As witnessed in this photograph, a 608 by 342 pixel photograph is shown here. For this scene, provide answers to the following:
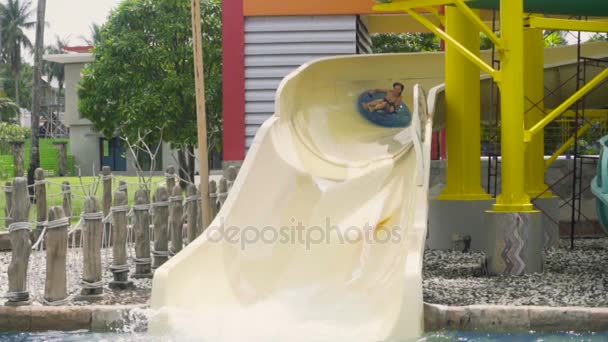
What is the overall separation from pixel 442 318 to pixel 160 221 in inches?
145

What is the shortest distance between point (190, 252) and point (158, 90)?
18181 mm

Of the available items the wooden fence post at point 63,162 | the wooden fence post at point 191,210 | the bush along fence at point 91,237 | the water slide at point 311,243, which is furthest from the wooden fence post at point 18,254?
the wooden fence post at point 63,162

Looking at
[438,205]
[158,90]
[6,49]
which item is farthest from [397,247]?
[6,49]

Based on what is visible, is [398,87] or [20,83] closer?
[398,87]

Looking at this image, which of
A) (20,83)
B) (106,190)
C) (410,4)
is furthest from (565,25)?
(20,83)

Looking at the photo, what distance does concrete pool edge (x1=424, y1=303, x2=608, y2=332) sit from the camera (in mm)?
6641

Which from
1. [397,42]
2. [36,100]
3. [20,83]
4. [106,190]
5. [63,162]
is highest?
[20,83]

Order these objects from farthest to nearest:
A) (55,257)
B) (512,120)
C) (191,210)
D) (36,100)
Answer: (36,100), (191,210), (512,120), (55,257)

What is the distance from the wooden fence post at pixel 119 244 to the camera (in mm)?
8695

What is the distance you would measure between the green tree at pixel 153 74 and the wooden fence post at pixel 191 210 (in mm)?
14121

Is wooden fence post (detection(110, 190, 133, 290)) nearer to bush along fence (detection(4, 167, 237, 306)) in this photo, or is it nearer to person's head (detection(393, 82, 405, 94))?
bush along fence (detection(4, 167, 237, 306))

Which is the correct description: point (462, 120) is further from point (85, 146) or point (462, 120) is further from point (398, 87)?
point (85, 146)

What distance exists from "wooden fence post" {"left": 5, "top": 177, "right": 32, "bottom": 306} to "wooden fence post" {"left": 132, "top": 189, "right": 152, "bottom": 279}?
1.71 metres

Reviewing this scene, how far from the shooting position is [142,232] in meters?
9.24
